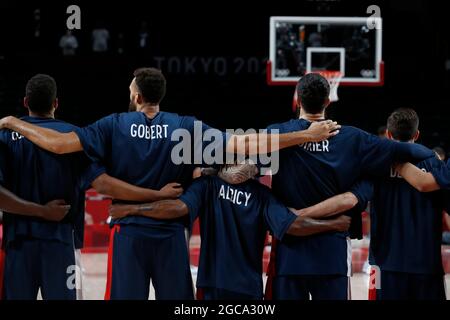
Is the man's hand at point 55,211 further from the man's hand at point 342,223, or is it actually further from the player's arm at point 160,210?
the man's hand at point 342,223

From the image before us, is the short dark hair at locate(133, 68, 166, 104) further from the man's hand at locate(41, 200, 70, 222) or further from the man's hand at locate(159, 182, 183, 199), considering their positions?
the man's hand at locate(41, 200, 70, 222)

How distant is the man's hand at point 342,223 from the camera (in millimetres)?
4508

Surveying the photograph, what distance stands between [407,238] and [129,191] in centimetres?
178

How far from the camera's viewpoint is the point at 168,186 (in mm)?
4480

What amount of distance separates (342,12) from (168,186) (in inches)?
594

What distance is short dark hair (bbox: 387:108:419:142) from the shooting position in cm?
488

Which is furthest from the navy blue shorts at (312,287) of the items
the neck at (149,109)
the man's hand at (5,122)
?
the man's hand at (5,122)

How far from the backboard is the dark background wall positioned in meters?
4.51

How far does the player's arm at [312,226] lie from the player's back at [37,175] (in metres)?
1.34

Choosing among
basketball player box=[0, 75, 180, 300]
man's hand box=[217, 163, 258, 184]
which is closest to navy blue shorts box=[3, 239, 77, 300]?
basketball player box=[0, 75, 180, 300]

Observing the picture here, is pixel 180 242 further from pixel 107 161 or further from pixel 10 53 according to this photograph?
pixel 10 53

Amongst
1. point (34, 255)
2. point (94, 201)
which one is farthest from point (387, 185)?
point (94, 201)

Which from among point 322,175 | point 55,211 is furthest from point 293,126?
point 55,211

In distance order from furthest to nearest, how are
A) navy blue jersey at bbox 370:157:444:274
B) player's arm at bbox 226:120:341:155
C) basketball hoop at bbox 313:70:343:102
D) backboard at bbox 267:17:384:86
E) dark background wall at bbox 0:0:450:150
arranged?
dark background wall at bbox 0:0:450:150, backboard at bbox 267:17:384:86, basketball hoop at bbox 313:70:343:102, navy blue jersey at bbox 370:157:444:274, player's arm at bbox 226:120:341:155
